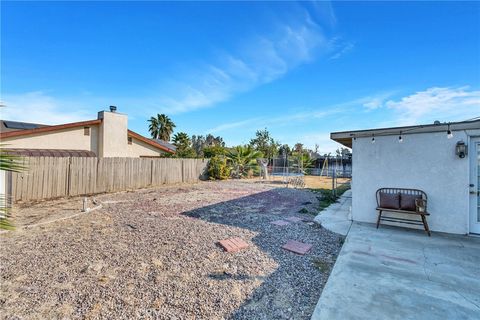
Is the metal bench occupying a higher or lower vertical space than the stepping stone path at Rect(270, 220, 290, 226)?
higher

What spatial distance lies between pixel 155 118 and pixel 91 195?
1162 inches

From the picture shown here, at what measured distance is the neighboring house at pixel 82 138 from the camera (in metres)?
11.8

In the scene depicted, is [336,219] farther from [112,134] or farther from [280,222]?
[112,134]

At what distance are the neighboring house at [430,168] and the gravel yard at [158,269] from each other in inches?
76.9

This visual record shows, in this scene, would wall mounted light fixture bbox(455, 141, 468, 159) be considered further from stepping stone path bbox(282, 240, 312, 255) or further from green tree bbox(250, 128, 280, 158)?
green tree bbox(250, 128, 280, 158)

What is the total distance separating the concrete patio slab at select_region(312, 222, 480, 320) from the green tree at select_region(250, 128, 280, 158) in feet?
79.5

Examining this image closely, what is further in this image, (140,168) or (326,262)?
(140,168)

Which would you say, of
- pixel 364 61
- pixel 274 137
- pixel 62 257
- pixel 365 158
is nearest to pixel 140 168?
pixel 62 257

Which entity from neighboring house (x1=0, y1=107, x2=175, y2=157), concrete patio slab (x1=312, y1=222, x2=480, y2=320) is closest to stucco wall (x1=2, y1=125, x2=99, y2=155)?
Answer: neighboring house (x1=0, y1=107, x2=175, y2=157)

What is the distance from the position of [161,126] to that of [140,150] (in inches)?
895

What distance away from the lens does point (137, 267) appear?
3.46 m

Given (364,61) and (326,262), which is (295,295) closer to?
(326,262)

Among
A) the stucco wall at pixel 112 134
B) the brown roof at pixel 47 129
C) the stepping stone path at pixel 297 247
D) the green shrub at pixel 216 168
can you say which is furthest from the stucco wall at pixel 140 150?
the stepping stone path at pixel 297 247

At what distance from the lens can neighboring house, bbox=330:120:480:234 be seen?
493 cm
